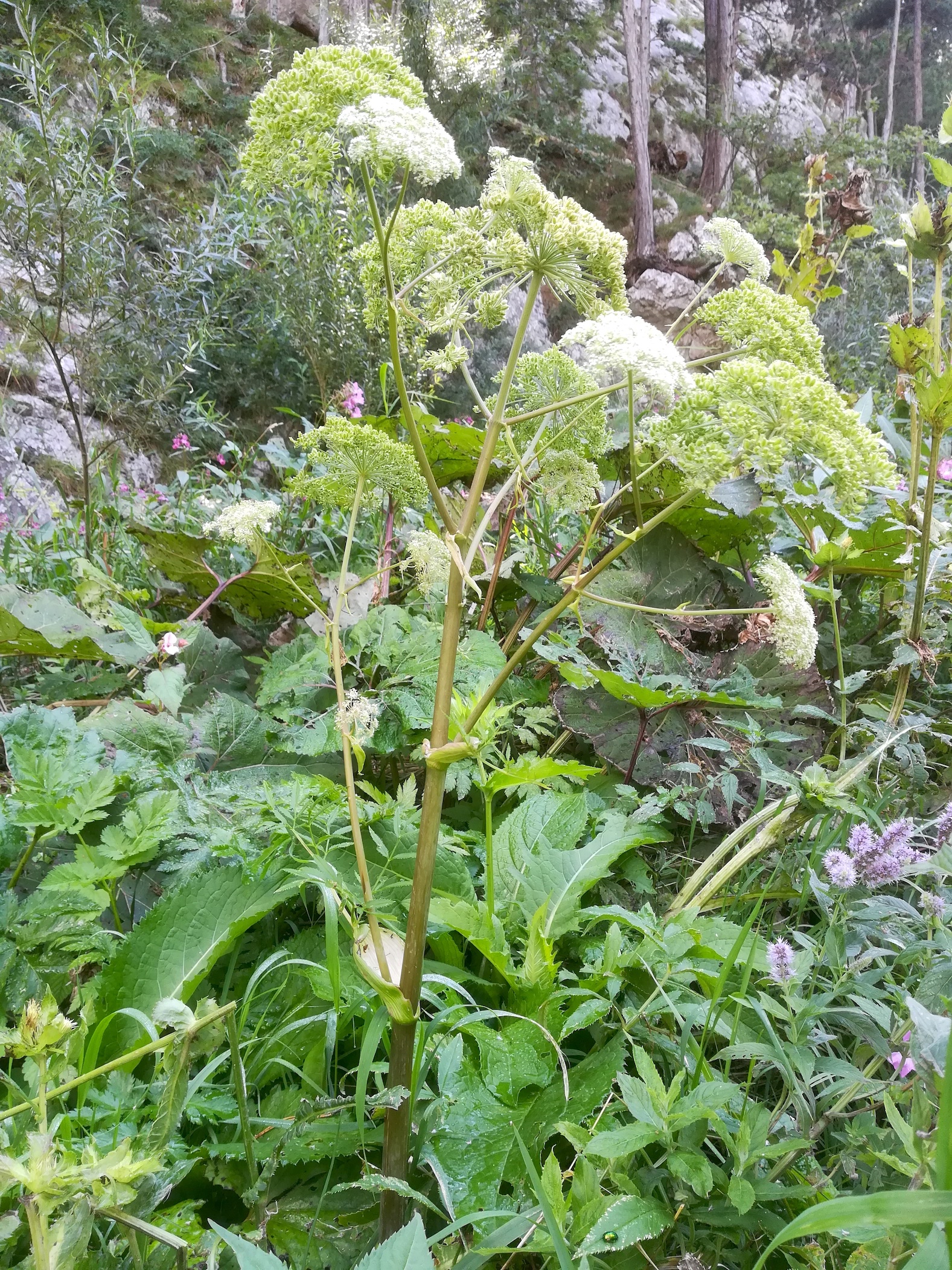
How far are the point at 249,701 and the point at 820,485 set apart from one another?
4.39 feet

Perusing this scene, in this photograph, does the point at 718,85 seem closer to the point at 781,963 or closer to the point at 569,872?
the point at 569,872

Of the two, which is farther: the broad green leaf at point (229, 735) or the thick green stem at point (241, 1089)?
the broad green leaf at point (229, 735)

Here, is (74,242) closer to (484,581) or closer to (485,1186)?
(484,581)

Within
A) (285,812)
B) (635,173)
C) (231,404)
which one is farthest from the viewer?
(635,173)

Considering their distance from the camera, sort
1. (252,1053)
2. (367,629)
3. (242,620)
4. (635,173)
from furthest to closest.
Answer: (635,173)
(242,620)
(367,629)
(252,1053)

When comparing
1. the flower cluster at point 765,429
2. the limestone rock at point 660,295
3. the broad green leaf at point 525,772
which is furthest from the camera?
the limestone rock at point 660,295

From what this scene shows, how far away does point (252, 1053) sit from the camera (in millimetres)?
914

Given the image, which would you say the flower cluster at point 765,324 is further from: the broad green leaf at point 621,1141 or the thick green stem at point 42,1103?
the thick green stem at point 42,1103

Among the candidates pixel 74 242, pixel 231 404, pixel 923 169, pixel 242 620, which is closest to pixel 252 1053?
pixel 242 620

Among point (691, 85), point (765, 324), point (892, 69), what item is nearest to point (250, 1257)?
point (765, 324)

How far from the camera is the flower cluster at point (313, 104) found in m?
0.80

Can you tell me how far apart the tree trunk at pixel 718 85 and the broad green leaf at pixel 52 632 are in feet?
47.3

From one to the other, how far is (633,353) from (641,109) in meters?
13.0

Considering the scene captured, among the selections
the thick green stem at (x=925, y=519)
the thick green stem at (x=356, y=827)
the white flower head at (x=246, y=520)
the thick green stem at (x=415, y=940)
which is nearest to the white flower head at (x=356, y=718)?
the thick green stem at (x=356, y=827)
